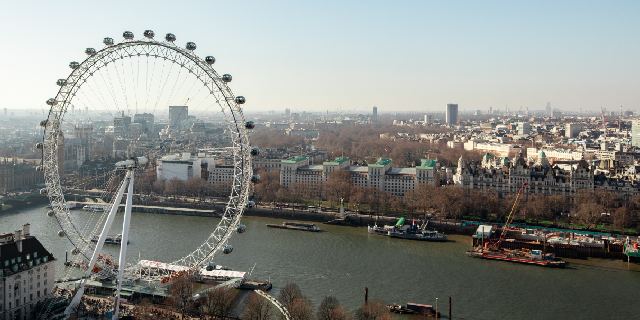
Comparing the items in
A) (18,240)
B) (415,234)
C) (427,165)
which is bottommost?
(415,234)

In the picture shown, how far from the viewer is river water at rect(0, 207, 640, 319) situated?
1314cm

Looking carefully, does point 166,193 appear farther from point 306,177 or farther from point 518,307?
point 518,307

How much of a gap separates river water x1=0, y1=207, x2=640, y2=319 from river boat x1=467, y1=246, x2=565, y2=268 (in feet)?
1.12

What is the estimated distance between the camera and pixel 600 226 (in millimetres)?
21828

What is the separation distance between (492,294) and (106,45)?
10.9m

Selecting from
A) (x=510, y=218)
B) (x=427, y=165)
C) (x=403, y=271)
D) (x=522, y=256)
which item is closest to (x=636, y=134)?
(x=427, y=165)

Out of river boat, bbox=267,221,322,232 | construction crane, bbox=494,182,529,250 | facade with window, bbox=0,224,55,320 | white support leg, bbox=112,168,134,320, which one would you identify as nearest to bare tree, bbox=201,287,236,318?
white support leg, bbox=112,168,134,320

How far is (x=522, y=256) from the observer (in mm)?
17391

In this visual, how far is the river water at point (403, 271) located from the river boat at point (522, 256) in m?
0.34

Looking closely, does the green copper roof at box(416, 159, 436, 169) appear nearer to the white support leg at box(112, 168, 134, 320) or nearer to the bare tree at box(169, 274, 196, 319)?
the bare tree at box(169, 274, 196, 319)

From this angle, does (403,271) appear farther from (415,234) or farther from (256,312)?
(256,312)

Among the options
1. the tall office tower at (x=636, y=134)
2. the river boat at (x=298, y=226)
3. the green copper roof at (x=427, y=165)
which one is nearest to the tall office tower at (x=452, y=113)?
the tall office tower at (x=636, y=134)

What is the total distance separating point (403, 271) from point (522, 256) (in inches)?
170

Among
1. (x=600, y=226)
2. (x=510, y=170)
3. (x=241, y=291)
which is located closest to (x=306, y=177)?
(x=510, y=170)
